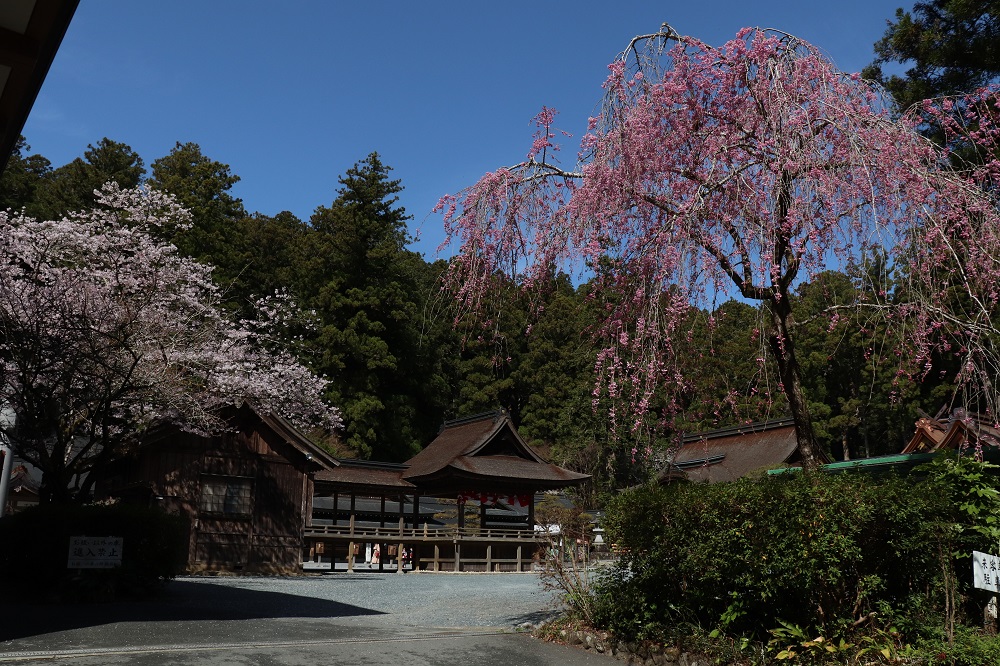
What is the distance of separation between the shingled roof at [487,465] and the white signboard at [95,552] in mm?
13958

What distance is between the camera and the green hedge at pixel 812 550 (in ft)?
22.7

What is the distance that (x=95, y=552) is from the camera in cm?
1208

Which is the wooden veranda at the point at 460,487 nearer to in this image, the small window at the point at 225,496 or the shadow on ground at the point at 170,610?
the small window at the point at 225,496

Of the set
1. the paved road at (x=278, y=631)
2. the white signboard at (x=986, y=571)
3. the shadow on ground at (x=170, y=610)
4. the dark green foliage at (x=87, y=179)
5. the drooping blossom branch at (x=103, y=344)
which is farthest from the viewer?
the dark green foliage at (x=87, y=179)

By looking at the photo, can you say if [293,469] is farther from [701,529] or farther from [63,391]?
[701,529]

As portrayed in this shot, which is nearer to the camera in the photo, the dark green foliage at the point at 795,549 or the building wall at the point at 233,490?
the dark green foliage at the point at 795,549

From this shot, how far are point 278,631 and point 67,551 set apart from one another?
15.8 ft

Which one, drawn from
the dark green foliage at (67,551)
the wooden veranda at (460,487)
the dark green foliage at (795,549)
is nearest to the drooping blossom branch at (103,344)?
the dark green foliage at (67,551)

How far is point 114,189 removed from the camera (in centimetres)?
1959

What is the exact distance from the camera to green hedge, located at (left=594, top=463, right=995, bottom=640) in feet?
22.7

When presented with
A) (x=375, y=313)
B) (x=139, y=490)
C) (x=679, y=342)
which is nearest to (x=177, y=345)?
(x=139, y=490)

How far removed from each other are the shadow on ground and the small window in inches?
239

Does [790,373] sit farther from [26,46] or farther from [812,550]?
[26,46]

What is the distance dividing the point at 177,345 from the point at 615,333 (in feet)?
38.0
